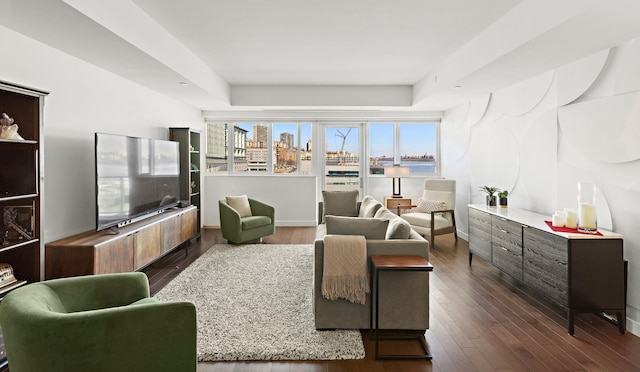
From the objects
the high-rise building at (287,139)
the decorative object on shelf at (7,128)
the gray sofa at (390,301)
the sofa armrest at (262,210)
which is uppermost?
the high-rise building at (287,139)

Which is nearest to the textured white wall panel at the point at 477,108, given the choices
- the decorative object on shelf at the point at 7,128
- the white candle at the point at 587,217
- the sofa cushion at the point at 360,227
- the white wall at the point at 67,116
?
the white candle at the point at 587,217

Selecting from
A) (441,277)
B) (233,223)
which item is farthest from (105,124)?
(441,277)

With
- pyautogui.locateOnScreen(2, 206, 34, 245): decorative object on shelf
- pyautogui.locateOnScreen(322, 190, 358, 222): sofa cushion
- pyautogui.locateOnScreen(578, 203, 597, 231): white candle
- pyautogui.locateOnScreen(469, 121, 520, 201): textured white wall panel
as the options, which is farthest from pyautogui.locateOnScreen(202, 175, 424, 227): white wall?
pyautogui.locateOnScreen(2, 206, 34, 245): decorative object on shelf

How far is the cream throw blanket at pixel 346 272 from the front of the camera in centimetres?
283

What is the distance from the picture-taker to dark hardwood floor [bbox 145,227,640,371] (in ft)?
8.14

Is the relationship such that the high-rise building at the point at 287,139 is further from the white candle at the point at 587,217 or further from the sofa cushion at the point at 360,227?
the white candle at the point at 587,217

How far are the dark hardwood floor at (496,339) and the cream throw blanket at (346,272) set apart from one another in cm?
40

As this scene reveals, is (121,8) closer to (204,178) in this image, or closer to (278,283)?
(278,283)

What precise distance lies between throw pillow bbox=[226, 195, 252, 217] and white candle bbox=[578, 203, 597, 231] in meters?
4.74

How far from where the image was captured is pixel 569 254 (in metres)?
3.00

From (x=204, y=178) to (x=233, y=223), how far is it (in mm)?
2257

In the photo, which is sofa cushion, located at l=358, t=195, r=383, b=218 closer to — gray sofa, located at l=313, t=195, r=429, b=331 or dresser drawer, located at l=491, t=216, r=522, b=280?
dresser drawer, located at l=491, t=216, r=522, b=280

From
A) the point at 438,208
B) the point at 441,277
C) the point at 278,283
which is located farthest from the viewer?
the point at 438,208

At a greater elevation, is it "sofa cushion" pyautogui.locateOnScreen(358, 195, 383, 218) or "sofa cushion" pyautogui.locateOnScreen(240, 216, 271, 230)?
"sofa cushion" pyautogui.locateOnScreen(358, 195, 383, 218)
